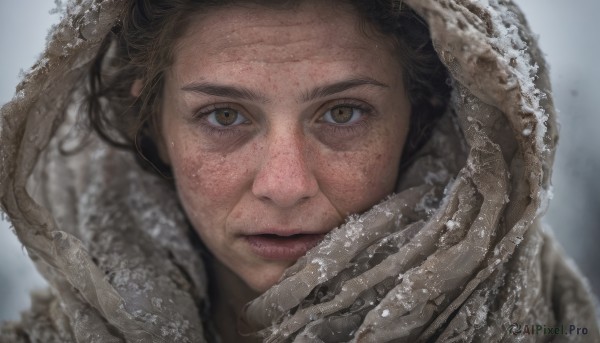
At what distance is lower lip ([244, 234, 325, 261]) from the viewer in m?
2.09

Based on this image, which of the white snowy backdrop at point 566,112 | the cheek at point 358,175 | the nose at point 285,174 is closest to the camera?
the nose at point 285,174

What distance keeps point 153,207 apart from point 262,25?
96cm

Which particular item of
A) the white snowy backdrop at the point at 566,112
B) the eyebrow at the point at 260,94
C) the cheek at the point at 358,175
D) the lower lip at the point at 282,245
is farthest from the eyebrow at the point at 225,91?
the white snowy backdrop at the point at 566,112

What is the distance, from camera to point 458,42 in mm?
1736

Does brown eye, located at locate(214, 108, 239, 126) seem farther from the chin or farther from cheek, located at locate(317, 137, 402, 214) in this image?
the chin

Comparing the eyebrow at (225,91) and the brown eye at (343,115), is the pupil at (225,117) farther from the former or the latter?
the brown eye at (343,115)

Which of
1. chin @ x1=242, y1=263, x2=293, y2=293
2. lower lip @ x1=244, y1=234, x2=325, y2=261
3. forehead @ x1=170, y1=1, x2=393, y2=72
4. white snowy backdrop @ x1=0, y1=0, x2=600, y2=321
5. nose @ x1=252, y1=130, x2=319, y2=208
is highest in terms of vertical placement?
white snowy backdrop @ x1=0, y1=0, x2=600, y2=321

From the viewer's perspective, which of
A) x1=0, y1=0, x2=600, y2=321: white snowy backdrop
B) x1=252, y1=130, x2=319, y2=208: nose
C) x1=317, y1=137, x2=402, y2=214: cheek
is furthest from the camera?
x1=0, y1=0, x2=600, y2=321: white snowy backdrop

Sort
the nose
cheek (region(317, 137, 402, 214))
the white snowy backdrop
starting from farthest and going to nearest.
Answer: the white snowy backdrop, cheek (region(317, 137, 402, 214)), the nose

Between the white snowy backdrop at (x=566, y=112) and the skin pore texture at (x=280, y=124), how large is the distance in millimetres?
897

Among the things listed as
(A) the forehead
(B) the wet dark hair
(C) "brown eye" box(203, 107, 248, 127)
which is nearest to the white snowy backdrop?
(B) the wet dark hair

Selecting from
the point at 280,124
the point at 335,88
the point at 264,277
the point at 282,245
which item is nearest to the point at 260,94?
the point at 280,124

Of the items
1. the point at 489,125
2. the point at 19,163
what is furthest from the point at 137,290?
the point at 489,125

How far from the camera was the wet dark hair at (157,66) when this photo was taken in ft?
6.88
